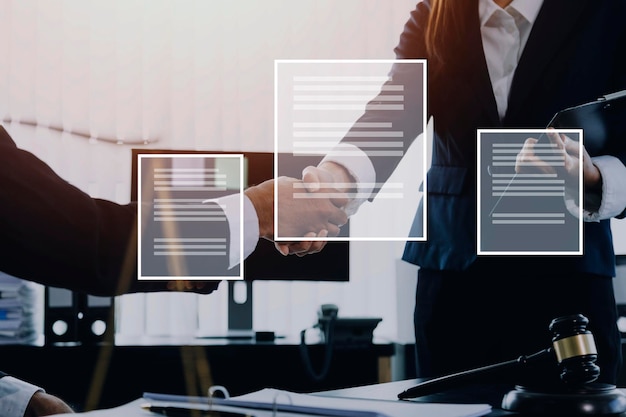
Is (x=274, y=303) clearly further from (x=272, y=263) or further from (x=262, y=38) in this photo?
(x=262, y=38)

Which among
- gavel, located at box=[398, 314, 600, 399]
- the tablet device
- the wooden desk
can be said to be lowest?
the wooden desk

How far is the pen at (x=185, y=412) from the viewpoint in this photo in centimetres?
63

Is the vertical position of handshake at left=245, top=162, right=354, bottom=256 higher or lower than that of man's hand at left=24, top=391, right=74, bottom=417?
higher

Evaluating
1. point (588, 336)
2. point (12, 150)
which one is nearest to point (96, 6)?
point (12, 150)

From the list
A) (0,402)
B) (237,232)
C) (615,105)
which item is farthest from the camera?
(237,232)

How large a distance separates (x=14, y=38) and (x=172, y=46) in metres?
0.57

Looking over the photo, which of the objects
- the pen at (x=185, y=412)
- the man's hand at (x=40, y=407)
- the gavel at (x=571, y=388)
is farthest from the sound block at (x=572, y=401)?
the man's hand at (x=40, y=407)

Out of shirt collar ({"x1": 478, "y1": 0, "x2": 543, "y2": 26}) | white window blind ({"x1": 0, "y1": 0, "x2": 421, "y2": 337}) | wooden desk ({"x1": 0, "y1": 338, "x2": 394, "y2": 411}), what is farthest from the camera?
white window blind ({"x1": 0, "y1": 0, "x2": 421, "y2": 337})

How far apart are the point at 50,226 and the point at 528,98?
0.99 m

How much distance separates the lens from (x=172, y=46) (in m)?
2.60
